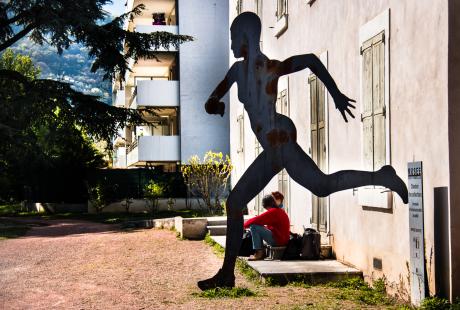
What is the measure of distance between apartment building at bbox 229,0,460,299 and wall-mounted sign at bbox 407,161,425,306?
0.26 feet

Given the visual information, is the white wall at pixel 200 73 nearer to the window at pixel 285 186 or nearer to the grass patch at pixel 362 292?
the window at pixel 285 186

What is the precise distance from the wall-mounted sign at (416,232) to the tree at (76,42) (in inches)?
787

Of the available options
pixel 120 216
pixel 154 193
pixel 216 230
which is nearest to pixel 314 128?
pixel 216 230

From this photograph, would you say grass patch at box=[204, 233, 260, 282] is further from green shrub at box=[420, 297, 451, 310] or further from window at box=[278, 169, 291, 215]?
green shrub at box=[420, 297, 451, 310]

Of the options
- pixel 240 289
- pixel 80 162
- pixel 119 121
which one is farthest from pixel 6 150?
pixel 240 289

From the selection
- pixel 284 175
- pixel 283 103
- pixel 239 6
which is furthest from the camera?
pixel 239 6

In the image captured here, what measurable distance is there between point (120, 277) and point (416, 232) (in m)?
5.33

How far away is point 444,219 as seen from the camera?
7.50 meters

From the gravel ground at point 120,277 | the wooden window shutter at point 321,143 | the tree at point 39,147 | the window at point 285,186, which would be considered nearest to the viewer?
the gravel ground at point 120,277

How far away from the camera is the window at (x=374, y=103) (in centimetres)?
942

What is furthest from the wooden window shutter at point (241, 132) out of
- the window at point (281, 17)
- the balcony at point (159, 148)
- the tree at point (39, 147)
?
the balcony at point (159, 148)

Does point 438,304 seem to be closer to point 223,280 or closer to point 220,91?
point 223,280

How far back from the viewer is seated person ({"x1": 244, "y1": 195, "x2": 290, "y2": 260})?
461 inches

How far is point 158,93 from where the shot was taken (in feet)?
115
